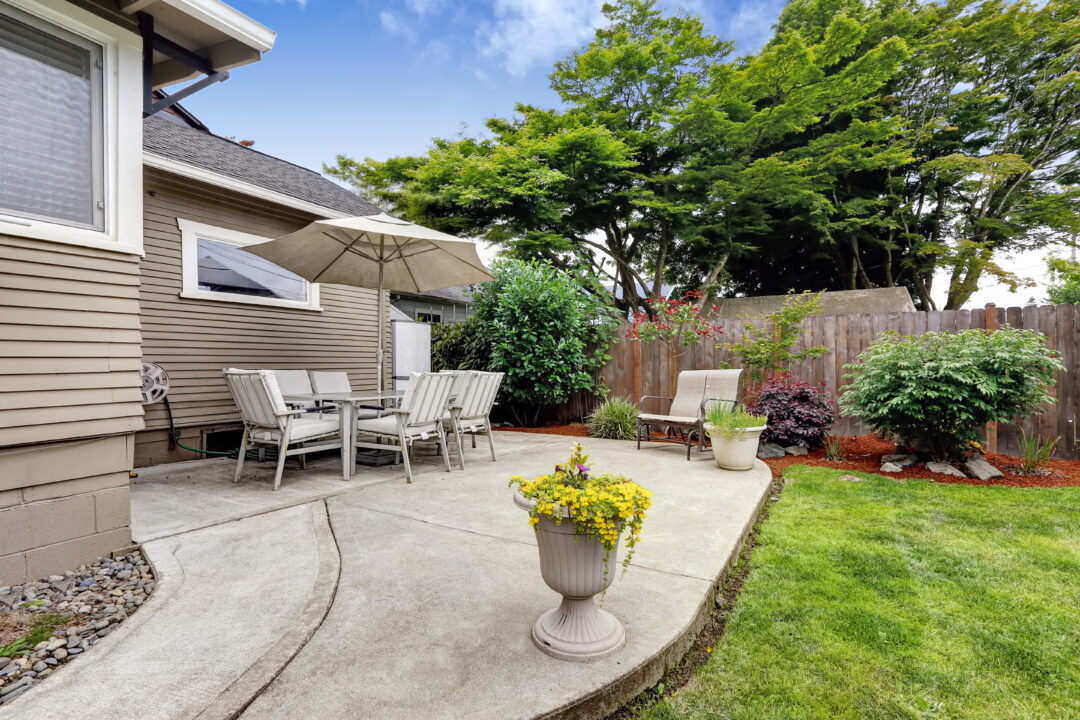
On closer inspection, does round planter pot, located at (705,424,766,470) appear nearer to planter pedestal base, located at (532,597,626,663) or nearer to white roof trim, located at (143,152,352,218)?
planter pedestal base, located at (532,597,626,663)

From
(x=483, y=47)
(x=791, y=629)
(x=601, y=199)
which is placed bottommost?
(x=791, y=629)

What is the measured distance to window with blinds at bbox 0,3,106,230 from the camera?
2502 millimetres

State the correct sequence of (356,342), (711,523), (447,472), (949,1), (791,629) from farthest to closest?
(949,1) → (356,342) → (447,472) → (711,523) → (791,629)

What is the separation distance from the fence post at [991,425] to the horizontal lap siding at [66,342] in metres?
7.30

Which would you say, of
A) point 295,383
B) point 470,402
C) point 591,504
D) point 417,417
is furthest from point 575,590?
point 295,383

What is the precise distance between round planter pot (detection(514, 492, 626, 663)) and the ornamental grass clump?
0.03 meters

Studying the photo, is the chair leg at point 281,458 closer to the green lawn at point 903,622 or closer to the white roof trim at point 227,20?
the white roof trim at point 227,20

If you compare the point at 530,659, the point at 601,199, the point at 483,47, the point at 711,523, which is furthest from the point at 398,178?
the point at 530,659

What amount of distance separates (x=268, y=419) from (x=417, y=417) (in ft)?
3.79

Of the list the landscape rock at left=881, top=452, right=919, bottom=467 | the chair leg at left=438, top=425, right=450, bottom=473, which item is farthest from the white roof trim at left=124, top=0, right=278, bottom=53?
the landscape rock at left=881, top=452, right=919, bottom=467

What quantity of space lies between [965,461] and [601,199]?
1123cm

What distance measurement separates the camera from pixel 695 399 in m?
6.10

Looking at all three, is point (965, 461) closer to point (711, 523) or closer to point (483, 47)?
point (711, 523)

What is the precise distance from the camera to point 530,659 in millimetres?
1748
